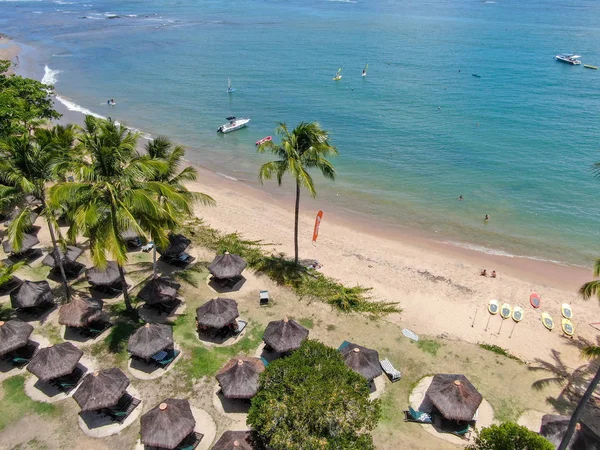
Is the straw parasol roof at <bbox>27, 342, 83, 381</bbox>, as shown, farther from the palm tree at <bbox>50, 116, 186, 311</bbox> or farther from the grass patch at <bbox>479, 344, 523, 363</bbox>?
the grass patch at <bbox>479, 344, 523, 363</bbox>

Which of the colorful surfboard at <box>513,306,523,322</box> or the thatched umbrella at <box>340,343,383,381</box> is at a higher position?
the thatched umbrella at <box>340,343,383,381</box>

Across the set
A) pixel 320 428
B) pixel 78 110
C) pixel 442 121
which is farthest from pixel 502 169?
pixel 78 110

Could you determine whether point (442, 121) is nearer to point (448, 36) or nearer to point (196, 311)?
point (196, 311)

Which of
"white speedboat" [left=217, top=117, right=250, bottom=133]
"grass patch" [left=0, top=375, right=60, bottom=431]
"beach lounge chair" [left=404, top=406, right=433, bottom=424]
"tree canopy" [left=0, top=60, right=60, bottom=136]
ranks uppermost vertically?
"tree canopy" [left=0, top=60, right=60, bottom=136]

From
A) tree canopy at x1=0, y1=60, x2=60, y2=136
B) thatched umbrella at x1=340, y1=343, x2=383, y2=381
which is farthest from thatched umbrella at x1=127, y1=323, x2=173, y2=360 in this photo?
tree canopy at x1=0, y1=60, x2=60, y2=136

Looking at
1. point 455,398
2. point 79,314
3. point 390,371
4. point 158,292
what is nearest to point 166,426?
point 79,314

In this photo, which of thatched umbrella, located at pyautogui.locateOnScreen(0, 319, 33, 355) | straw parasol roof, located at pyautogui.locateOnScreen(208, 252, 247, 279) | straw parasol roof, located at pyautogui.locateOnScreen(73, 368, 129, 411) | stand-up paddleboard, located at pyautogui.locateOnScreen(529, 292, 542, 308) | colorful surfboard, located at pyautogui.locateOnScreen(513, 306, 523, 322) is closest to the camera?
straw parasol roof, located at pyautogui.locateOnScreen(73, 368, 129, 411)
